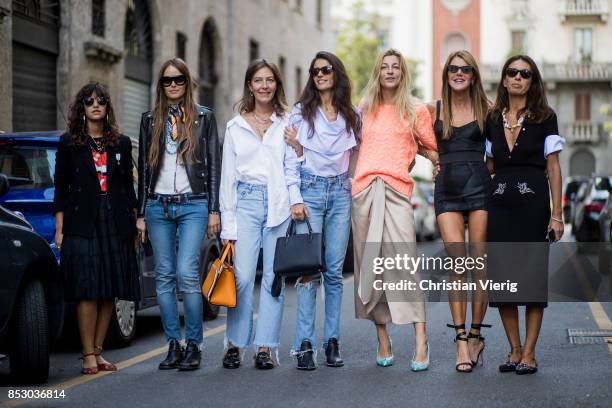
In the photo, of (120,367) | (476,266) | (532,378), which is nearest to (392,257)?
(476,266)

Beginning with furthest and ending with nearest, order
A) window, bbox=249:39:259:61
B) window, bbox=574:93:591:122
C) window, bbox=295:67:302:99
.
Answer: window, bbox=574:93:591:122 → window, bbox=295:67:302:99 → window, bbox=249:39:259:61

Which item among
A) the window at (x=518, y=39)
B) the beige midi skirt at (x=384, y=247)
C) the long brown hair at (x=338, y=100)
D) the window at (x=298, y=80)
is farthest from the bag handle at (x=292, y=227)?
the window at (x=518, y=39)

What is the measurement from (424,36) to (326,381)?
196 ft

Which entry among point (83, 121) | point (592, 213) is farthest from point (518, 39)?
point (83, 121)

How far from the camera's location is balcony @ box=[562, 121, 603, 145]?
65688 mm

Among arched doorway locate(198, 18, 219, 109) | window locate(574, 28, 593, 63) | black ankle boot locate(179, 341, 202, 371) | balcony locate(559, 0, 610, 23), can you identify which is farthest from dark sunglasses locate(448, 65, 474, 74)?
window locate(574, 28, 593, 63)

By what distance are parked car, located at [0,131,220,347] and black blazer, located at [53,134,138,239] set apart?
108 centimetres

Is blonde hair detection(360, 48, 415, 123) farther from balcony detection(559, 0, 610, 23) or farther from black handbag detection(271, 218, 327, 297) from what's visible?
balcony detection(559, 0, 610, 23)

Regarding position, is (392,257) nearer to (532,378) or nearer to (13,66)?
(532,378)

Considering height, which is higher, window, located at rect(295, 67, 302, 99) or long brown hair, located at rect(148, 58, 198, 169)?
window, located at rect(295, 67, 302, 99)

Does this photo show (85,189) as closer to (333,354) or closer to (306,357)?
(306,357)

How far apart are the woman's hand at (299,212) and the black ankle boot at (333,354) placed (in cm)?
87

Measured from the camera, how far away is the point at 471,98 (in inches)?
316

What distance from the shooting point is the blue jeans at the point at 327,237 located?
26.6ft
